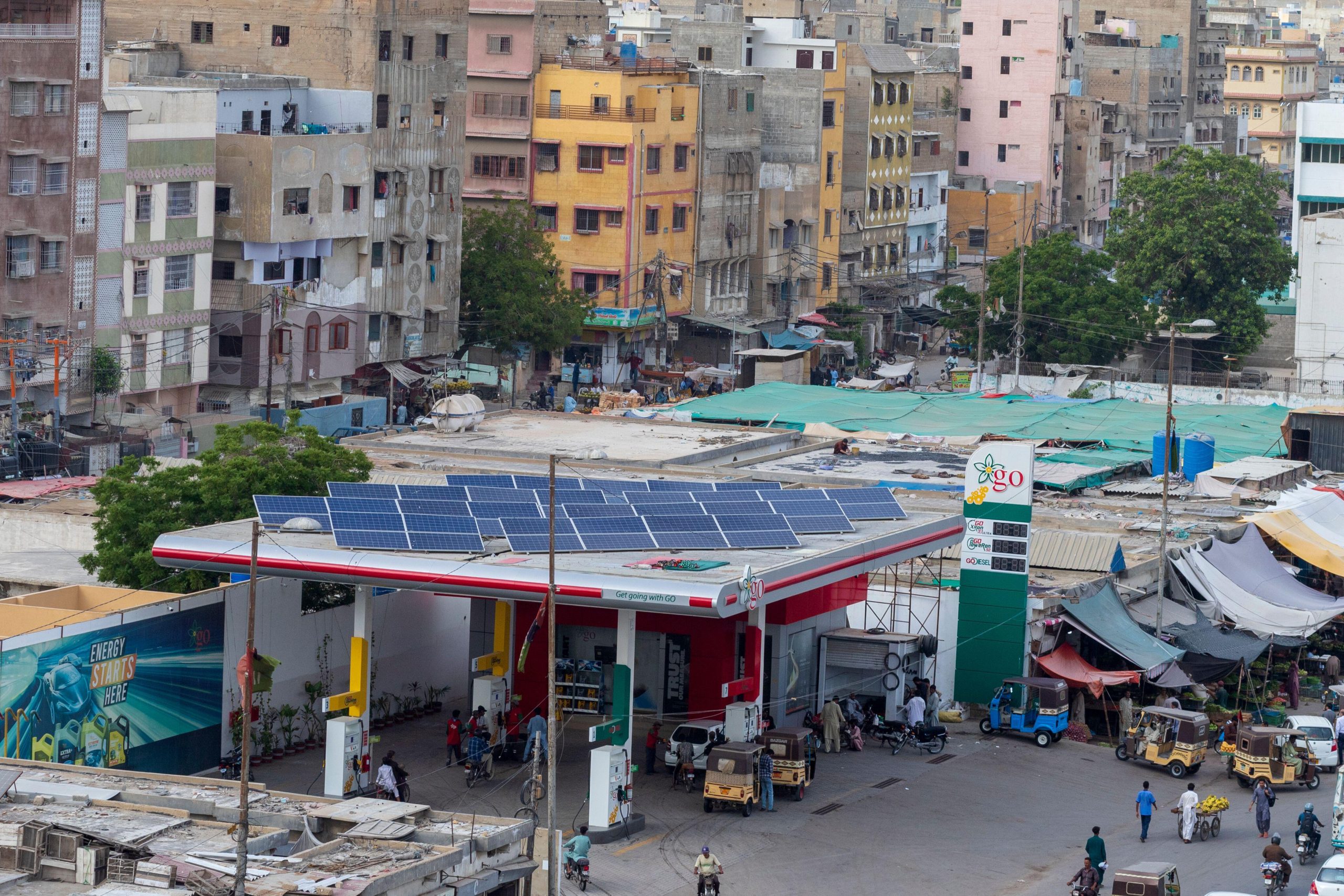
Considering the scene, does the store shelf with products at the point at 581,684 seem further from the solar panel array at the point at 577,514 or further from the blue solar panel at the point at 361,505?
the blue solar panel at the point at 361,505

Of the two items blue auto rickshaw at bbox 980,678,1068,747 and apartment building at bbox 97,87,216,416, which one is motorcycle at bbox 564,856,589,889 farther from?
apartment building at bbox 97,87,216,416

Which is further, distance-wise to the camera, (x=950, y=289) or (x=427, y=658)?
(x=950, y=289)

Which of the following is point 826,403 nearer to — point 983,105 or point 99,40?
point 99,40

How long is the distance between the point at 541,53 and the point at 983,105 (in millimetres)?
42659

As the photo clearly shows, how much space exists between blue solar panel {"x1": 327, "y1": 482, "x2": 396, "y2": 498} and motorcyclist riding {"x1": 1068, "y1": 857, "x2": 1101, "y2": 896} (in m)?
13.3

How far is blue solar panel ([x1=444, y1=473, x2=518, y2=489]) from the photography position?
41.4 m

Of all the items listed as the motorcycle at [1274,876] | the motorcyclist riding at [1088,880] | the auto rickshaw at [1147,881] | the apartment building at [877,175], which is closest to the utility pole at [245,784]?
the motorcyclist riding at [1088,880]

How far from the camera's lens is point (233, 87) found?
74.6m

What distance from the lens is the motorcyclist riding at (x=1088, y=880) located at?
31.5 m

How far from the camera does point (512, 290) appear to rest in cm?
8475

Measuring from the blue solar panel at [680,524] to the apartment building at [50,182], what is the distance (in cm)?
2890

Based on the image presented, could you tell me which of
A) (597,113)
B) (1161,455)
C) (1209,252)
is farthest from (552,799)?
(1209,252)

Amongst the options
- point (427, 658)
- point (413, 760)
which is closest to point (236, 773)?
point (413, 760)

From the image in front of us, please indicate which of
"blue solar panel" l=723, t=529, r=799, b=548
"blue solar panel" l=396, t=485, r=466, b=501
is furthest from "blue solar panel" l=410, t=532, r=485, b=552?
"blue solar panel" l=723, t=529, r=799, b=548
